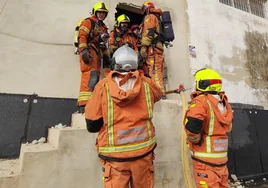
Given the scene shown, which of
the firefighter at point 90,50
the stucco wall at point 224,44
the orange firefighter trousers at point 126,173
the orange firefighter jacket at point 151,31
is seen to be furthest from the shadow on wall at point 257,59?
the orange firefighter trousers at point 126,173

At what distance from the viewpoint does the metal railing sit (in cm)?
718

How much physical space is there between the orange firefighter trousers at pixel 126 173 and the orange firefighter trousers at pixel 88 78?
1.64m

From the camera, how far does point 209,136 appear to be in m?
2.23

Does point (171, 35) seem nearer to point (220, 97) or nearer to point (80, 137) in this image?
point (220, 97)

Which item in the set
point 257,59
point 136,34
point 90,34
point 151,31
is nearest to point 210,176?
point 151,31

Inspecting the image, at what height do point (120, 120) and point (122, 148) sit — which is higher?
point (120, 120)

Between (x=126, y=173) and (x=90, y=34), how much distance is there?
2.72 m

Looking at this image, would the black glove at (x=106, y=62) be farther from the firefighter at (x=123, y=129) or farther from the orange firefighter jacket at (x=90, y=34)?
the firefighter at (x=123, y=129)

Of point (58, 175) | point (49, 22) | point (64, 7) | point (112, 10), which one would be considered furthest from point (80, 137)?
point (112, 10)

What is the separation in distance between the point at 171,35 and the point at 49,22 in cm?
246

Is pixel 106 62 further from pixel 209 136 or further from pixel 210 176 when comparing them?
pixel 210 176

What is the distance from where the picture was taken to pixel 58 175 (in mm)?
2514

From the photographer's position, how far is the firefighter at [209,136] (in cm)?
213

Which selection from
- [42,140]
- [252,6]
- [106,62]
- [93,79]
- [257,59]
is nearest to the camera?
[42,140]
